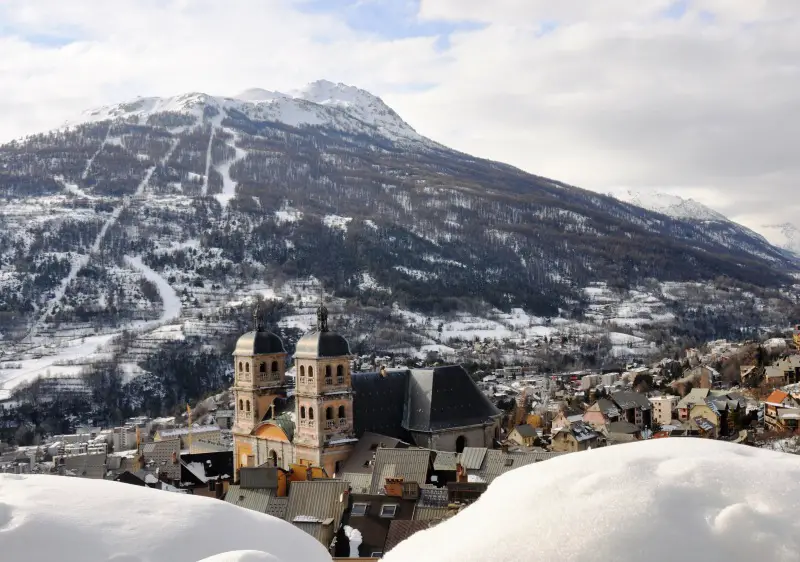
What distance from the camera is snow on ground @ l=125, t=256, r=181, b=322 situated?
15025 cm

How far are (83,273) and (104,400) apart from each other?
63.1 m

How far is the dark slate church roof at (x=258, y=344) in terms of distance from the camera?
45.2m

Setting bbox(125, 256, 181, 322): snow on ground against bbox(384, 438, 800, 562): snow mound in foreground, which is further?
bbox(125, 256, 181, 322): snow on ground

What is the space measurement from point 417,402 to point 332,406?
513 cm

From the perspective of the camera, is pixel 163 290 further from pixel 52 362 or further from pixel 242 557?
pixel 242 557

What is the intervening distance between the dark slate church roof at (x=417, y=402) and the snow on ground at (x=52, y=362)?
256 feet

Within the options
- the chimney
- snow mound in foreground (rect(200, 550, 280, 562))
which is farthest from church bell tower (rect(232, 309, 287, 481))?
snow mound in foreground (rect(200, 550, 280, 562))

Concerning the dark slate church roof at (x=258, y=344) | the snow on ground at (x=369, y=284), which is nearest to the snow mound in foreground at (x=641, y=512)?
the dark slate church roof at (x=258, y=344)

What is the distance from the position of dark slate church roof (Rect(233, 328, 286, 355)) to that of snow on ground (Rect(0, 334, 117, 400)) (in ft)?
237

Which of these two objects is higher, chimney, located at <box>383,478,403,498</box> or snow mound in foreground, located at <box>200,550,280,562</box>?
snow mound in foreground, located at <box>200,550,280,562</box>

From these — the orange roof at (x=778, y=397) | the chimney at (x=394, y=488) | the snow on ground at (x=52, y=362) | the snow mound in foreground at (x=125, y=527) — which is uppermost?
the snow mound in foreground at (x=125, y=527)

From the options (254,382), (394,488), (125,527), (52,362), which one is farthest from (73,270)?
(125,527)

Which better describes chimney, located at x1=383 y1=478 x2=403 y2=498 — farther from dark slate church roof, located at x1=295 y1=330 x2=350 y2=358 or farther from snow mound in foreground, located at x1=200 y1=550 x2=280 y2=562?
snow mound in foreground, located at x1=200 y1=550 x2=280 y2=562

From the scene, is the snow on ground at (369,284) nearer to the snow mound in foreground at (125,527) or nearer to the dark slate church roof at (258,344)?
the dark slate church roof at (258,344)
